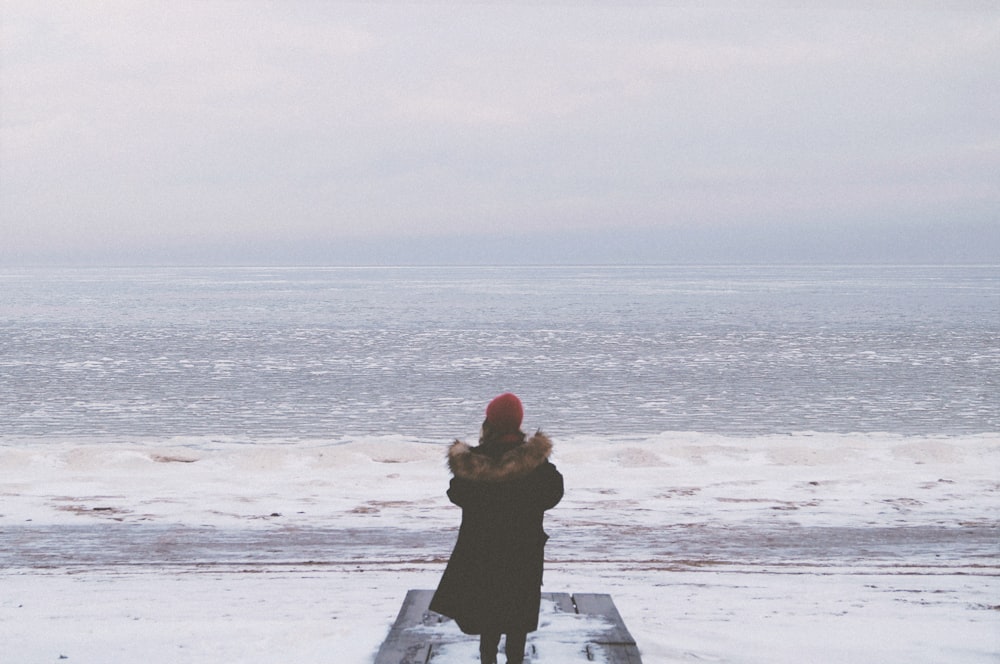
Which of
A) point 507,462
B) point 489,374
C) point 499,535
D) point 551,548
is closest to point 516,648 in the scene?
point 499,535

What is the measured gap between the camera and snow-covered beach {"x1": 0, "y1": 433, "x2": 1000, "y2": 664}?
6414 millimetres

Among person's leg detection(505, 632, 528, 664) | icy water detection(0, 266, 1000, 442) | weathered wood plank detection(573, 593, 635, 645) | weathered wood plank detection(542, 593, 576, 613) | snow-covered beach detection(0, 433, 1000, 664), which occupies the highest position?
person's leg detection(505, 632, 528, 664)

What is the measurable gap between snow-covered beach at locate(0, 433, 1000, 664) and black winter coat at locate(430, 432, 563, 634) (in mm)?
1285

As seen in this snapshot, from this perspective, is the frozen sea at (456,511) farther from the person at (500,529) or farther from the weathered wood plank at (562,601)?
the person at (500,529)

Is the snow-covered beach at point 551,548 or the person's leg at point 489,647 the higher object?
the person's leg at point 489,647

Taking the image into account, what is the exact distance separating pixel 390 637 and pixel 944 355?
3589 cm

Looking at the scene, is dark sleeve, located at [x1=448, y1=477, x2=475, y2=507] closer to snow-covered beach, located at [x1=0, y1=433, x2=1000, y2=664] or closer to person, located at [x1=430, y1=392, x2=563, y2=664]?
person, located at [x1=430, y1=392, x2=563, y2=664]

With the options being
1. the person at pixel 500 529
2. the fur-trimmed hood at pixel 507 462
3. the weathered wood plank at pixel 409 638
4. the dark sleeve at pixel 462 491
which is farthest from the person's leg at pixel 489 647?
the fur-trimmed hood at pixel 507 462

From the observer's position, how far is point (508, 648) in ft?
16.4

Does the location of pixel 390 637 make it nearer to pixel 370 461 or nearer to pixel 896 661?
pixel 896 661

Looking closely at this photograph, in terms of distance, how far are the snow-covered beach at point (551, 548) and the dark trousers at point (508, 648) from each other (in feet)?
3.92

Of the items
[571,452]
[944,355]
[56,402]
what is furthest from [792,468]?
[944,355]

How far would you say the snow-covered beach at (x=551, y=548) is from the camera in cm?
641

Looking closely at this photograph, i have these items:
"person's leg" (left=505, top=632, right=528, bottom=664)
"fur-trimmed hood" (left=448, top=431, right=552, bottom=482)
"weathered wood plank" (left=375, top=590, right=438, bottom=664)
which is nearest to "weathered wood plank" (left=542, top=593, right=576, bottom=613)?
"weathered wood plank" (left=375, top=590, right=438, bottom=664)
